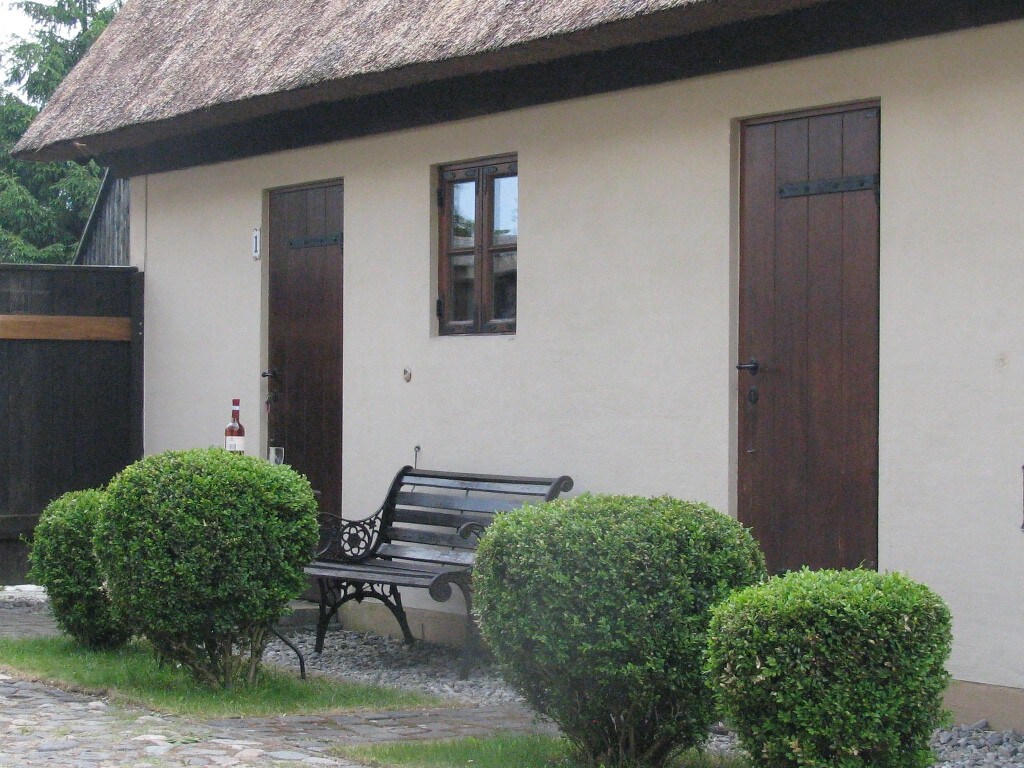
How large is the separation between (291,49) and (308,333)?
6.50 feet

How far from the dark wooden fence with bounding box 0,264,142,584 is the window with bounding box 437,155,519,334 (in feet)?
12.0

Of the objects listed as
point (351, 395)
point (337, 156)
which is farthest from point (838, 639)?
point (337, 156)

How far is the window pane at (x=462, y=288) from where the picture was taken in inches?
341

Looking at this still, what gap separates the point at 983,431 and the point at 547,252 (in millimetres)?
2899

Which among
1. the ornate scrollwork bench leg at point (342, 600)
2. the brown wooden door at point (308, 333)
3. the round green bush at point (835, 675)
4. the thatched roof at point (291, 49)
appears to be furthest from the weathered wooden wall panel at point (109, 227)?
the round green bush at point (835, 675)

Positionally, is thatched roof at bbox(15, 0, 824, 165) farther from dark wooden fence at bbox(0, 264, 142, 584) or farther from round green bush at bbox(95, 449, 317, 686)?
round green bush at bbox(95, 449, 317, 686)

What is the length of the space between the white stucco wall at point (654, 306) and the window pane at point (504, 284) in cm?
21

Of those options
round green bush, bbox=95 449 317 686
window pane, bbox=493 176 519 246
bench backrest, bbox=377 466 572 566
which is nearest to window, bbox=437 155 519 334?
window pane, bbox=493 176 519 246

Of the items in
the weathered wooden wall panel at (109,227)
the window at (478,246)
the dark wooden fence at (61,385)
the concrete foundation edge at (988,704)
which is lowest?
the concrete foundation edge at (988,704)

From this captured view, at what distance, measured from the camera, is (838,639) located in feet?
14.0

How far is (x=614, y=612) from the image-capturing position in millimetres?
4816

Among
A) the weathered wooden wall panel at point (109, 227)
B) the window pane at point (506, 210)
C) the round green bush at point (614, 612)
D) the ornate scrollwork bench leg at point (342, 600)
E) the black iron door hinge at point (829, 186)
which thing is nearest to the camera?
the round green bush at point (614, 612)

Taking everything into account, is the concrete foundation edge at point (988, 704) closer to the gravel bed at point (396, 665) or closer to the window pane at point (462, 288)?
the gravel bed at point (396, 665)

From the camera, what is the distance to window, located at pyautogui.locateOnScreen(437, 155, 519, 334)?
27.6 feet
